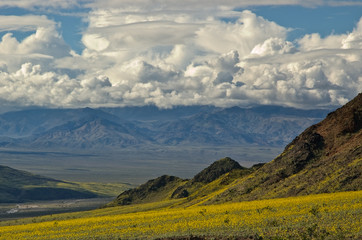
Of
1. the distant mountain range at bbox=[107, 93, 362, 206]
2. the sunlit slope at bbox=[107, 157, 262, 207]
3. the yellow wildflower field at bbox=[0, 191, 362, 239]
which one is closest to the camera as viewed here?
the yellow wildflower field at bbox=[0, 191, 362, 239]

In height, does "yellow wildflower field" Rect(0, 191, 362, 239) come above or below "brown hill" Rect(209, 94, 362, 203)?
below

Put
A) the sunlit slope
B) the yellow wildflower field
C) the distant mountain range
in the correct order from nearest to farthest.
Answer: the yellow wildflower field → the distant mountain range → the sunlit slope

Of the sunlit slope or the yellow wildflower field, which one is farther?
the sunlit slope

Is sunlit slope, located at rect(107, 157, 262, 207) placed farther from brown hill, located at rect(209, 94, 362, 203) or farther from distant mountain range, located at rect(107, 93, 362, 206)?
brown hill, located at rect(209, 94, 362, 203)

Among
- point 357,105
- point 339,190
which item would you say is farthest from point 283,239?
point 357,105

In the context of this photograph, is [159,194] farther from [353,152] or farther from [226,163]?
[353,152]

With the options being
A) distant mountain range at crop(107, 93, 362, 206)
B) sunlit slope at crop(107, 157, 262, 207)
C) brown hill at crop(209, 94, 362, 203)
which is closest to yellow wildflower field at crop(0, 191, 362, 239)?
distant mountain range at crop(107, 93, 362, 206)

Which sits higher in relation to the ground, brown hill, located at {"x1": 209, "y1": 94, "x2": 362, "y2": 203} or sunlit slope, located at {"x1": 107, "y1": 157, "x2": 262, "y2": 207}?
brown hill, located at {"x1": 209, "y1": 94, "x2": 362, "y2": 203}

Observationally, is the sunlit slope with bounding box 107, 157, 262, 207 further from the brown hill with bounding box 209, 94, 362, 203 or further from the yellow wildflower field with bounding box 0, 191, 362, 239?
the yellow wildflower field with bounding box 0, 191, 362, 239

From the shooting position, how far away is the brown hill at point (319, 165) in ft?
248

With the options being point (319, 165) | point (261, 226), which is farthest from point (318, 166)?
point (261, 226)

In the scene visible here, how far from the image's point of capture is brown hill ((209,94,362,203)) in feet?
248

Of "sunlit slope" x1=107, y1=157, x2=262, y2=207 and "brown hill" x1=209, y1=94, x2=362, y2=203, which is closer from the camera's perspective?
"brown hill" x1=209, y1=94, x2=362, y2=203

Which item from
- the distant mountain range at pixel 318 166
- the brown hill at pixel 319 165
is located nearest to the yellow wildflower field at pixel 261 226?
the distant mountain range at pixel 318 166
